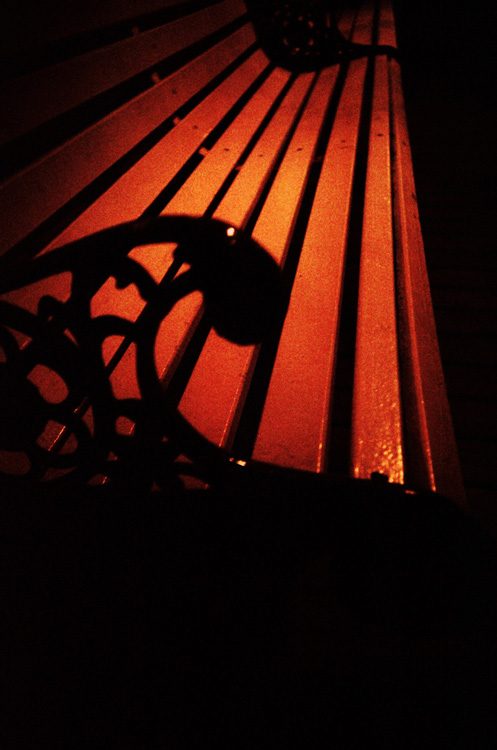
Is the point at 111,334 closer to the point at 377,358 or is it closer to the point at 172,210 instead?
the point at 377,358

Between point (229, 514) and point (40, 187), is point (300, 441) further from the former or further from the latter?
point (40, 187)

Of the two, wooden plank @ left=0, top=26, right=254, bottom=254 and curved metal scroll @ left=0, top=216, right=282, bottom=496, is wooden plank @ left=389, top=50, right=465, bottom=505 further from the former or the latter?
wooden plank @ left=0, top=26, right=254, bottom=254

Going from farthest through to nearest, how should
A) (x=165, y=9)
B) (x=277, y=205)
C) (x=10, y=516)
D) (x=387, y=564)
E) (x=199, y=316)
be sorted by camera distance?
(x=165, y=9)
(x=277, y=205)
(x=199, y=316)
(x=10, y=516)
(x=387, y=564)

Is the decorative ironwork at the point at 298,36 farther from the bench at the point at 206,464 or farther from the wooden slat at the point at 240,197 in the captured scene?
the bench at the point at 206,464

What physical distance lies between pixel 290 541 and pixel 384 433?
259mm

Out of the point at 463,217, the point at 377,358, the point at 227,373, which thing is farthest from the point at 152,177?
the point at 463,217

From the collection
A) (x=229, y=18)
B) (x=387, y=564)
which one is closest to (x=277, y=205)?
(x=387, y=564)

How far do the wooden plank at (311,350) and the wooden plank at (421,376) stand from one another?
16 cm

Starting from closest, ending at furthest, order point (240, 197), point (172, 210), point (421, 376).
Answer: point (421, 376)
point (172, 210)
point (240, 197)

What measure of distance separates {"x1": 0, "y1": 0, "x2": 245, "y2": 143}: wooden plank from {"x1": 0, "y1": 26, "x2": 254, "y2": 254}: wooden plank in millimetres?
93

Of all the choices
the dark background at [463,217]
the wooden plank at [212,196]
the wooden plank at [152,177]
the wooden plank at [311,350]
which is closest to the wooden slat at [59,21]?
the wooden plank at [152,177]

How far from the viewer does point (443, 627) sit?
2.17 ft

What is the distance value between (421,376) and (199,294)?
1.90ft

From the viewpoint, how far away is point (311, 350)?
0.91 metres
